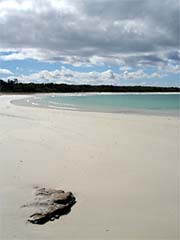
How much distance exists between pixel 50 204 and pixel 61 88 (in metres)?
107

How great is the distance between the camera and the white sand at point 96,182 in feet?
13.5

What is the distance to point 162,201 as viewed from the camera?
501cm

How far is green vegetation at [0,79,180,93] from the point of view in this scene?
90.5m

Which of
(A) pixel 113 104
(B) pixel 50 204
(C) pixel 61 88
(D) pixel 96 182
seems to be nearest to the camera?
(B) pixel 50 204

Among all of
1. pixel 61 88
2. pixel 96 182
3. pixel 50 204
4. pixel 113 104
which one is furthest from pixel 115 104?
pixel 61 88

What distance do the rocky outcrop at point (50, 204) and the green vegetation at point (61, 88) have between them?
267ft

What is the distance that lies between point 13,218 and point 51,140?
5.35 m

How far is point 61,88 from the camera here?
110625 mm

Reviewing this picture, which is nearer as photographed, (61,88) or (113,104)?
(113,104)

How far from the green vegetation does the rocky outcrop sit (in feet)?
267

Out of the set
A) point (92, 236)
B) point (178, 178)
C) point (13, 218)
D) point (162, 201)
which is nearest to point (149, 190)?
point (162, 201)

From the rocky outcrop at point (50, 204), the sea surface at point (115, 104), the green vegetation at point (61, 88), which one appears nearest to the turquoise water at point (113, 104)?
the sea surface at point (115, 104)

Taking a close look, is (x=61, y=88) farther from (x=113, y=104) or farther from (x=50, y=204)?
(x=50, y=204)

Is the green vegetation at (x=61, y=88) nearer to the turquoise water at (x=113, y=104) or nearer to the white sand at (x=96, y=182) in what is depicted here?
the turquoise water at (x=113, y=104)
